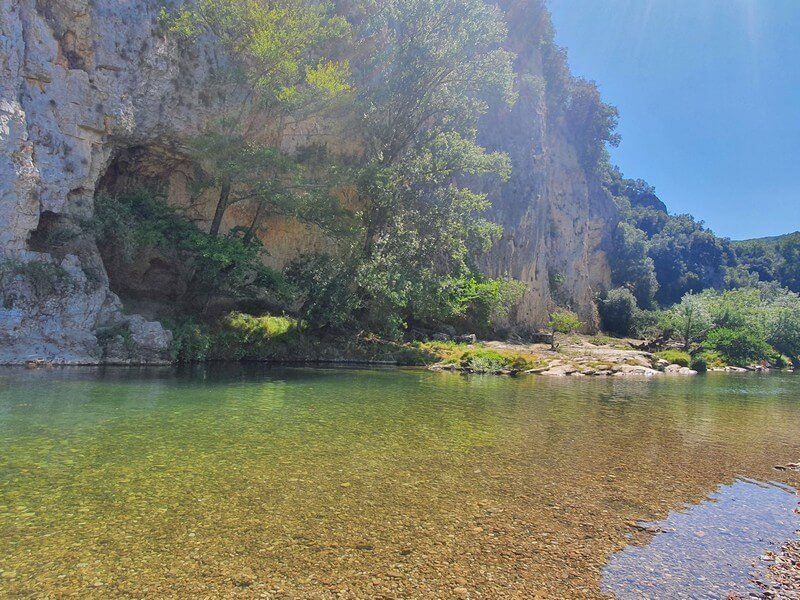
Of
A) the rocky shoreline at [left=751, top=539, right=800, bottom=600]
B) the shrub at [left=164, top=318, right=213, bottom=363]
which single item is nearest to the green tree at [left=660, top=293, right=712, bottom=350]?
the shrub at [left=164, top=318, right=213, bottom=363]

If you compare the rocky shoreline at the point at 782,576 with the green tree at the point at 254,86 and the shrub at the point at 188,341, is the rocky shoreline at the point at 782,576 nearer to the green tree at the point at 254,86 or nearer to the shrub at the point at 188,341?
the shrub at the point at 188,341

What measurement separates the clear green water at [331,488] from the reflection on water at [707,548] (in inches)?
6.2

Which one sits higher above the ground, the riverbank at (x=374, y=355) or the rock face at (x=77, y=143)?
the rock face at (x=77, y=143)

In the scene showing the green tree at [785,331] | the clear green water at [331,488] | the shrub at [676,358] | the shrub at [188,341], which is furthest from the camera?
the green tree at [785,331]

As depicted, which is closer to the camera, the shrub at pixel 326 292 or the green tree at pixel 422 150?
the shrub at pixel 326 292

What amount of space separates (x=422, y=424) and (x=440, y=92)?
23.1m

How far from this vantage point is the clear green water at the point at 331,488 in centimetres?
388

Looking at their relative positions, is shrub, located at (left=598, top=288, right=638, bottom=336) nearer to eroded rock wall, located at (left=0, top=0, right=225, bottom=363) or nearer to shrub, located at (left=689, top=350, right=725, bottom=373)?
shrub, located at (left=689, top=350, right=725, bottom=373)

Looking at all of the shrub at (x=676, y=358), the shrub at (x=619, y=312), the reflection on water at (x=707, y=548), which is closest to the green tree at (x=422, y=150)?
the shrub at (x=676, y=358)

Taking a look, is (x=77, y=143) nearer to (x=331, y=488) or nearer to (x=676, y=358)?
(x=331, y=488)

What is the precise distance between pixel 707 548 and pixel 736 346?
43.9 meters

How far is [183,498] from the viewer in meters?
5.24

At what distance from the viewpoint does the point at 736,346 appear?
133ft

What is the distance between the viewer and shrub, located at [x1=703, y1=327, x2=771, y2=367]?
1592 inches
